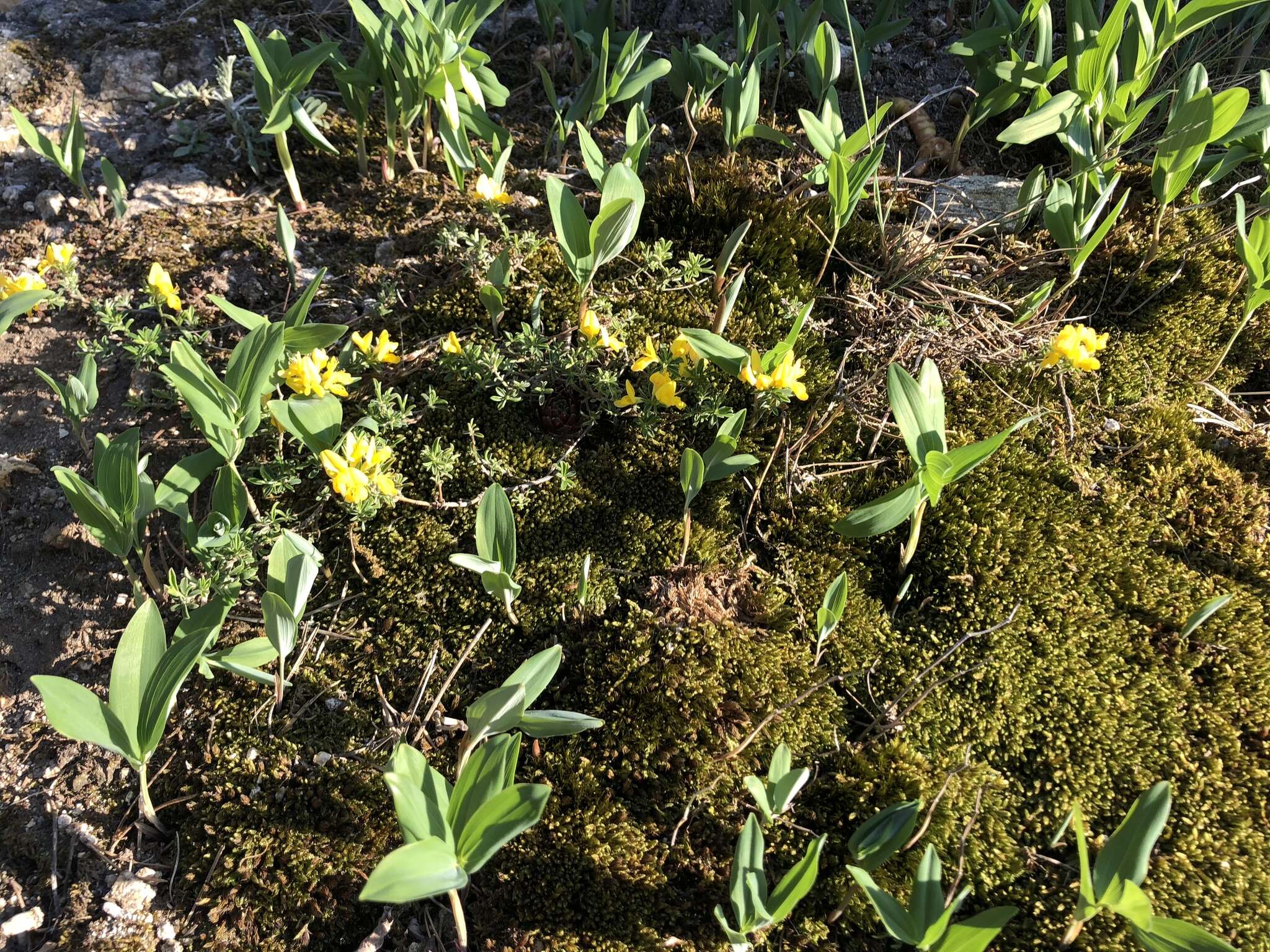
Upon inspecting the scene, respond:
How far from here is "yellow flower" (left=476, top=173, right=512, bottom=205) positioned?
2.67 m

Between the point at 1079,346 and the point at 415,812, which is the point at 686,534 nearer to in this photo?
the point at 415,812

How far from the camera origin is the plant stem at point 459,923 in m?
1.67

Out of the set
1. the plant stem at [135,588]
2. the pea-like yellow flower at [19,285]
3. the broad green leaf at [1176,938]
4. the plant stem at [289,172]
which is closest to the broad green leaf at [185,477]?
the plant stem at [135,588]

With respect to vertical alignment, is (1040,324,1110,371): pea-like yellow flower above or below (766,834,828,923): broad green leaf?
above

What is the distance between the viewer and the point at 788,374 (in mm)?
2195

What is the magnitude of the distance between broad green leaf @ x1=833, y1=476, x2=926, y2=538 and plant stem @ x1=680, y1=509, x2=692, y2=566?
389mm

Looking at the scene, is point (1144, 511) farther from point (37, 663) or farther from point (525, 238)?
point (37, 663)

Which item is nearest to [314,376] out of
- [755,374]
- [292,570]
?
[292,570]

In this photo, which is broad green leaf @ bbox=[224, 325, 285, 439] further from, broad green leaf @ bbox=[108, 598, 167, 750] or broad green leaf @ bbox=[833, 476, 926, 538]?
broad green leaf @ bbox=[833, 476, 926, 538]

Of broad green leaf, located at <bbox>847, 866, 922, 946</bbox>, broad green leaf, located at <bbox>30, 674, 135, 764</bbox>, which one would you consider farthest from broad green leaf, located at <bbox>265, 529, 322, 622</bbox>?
broad green leaf, located at <bbox>847, 866, 922, 946</bbox>

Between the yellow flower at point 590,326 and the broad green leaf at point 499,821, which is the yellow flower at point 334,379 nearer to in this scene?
the yellow flower at point 590,326

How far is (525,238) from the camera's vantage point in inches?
104

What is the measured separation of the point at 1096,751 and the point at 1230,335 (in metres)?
1.60

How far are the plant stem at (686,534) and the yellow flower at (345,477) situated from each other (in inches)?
31.8
